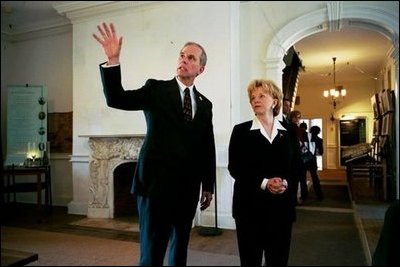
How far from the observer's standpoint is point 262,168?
95 cm

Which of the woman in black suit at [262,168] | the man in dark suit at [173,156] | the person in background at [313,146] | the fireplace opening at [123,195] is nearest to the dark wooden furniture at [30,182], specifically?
the fireplace opening at [123,195]

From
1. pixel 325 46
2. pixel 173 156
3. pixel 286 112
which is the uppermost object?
pixel 325 46

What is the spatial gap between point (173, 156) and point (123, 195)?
0.93ft

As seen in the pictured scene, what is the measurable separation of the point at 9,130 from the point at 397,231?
1.36m

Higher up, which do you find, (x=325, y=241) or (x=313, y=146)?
(x=313, y=146)

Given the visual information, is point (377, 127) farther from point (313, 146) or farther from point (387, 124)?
point (313, 146)

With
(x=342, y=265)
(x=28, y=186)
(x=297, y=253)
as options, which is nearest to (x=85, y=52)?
(x=28, y=186)

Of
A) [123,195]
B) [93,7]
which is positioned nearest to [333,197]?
[123,195]

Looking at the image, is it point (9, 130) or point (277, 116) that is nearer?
point (277, 116)

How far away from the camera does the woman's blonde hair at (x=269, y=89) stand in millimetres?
904

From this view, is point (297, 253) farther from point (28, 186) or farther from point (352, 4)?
point (28, 186)

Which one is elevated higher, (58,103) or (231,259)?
(58,103)

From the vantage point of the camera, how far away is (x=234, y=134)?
941 mm

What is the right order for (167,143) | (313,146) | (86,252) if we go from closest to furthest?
(167,143) → (313,146) → (86,252)
